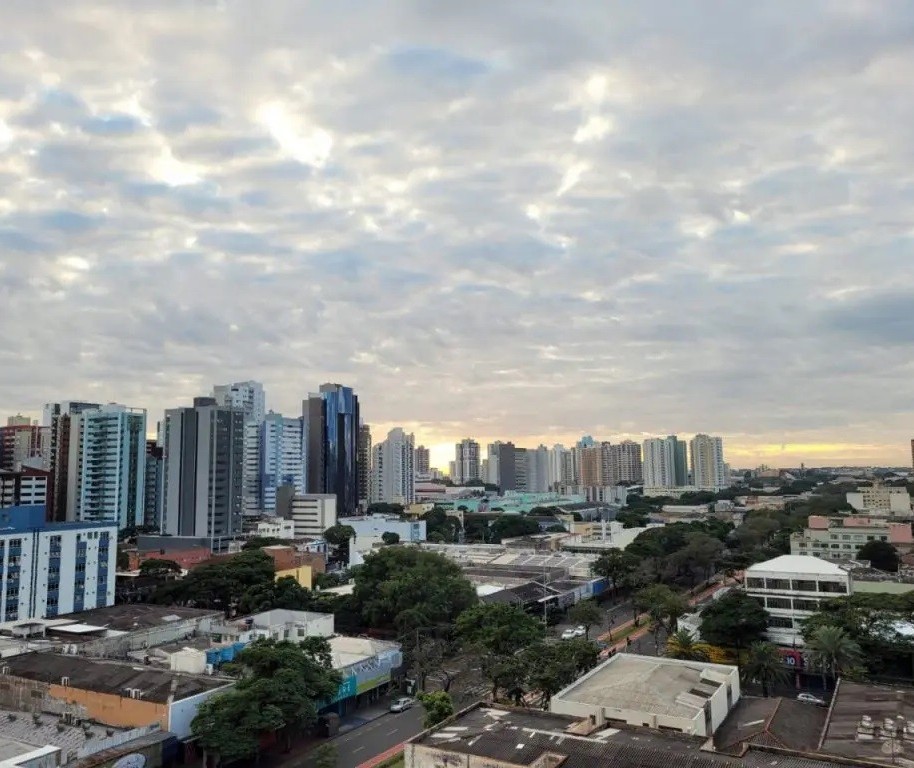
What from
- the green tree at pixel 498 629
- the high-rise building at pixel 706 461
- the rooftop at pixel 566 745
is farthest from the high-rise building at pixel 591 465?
the rooftop at pixel 566 745

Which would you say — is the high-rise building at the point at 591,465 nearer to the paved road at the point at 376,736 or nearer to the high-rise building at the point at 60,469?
the high-rise building at the point at 60,469

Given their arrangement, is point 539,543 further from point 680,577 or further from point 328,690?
point 328,690

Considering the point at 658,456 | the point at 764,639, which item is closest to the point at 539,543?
the point at 764,639

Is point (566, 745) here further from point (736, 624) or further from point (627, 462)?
point (627, 462)

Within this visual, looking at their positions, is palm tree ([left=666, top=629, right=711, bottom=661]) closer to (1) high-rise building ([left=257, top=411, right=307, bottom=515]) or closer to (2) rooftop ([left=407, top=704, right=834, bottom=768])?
(2) rooftop ([left=407, top=704, right=834, bottom=768])

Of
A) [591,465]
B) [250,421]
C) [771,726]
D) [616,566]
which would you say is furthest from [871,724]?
[591,465]

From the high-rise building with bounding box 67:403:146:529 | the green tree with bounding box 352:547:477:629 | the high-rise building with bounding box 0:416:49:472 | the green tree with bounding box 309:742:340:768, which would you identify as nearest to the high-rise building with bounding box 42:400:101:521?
the high-rise building with bounding box 67:403:146:529
